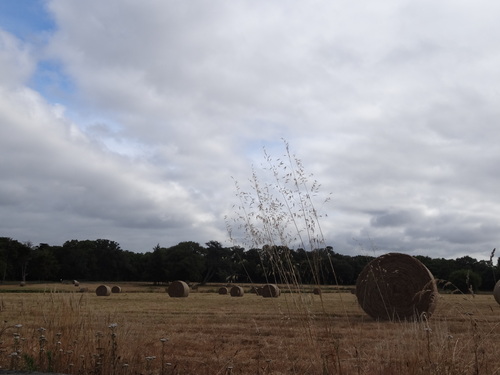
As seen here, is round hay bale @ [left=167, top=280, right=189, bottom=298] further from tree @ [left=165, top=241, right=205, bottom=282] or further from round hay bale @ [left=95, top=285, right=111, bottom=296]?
tree @ [left=165, top=241, right=205, bottom=282]

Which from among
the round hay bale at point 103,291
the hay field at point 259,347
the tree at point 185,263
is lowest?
the hay field at point 259,347

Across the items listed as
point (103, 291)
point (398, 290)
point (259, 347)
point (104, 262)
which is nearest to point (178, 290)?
point (103, 291)

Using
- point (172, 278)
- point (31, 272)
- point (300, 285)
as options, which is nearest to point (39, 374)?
point (300, 285)

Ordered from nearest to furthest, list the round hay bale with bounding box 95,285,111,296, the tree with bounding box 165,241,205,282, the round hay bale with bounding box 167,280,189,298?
the round hay bale with bounding box 167,280,189,298 < the round hay bale with bounding box 95,285,111,296 < the tree with bounding box 165,241,205,282

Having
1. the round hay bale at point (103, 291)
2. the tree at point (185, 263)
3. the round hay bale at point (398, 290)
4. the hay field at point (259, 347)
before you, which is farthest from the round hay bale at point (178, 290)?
the tree at point (185, 263)

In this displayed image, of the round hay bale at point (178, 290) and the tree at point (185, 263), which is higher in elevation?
the tree at point (185, 263)

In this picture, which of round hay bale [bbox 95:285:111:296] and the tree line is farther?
the tree line

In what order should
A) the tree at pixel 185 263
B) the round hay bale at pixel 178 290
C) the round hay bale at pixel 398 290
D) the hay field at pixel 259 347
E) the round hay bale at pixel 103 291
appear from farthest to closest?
1. the tree at pixel 185 263
2. the round hay bale at pixel 103 291
3. the round hay bale at pixel 178 290
4. the round hay bale at pixel 398 290
5. the hay field at pixel 259 347

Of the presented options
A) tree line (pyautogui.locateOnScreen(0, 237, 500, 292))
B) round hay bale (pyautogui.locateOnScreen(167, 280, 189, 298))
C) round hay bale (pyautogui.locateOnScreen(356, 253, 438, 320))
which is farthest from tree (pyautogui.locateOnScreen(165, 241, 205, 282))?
round hay bale (pyautogui.locateOnScreen(356, 253, 438, 320))

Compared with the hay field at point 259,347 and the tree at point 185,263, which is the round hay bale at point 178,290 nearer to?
the hay field at point 259,347

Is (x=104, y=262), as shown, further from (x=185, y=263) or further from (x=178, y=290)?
(x=178, y=290)

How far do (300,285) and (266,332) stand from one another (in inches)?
239

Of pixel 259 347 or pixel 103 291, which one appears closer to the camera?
pixel 259 347

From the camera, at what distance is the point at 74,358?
15.4 feet
